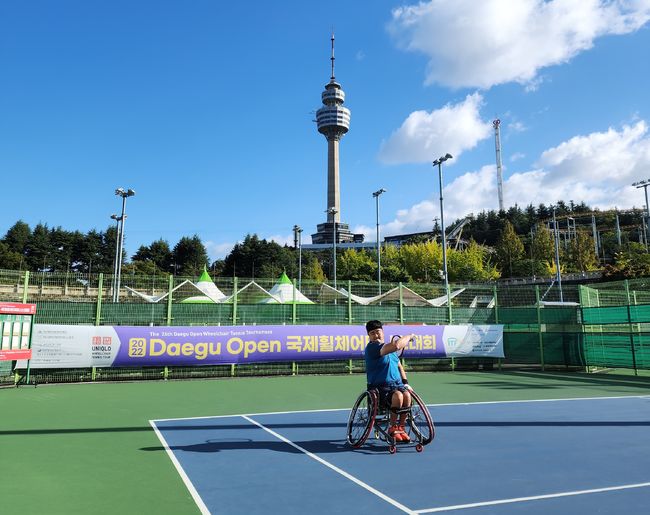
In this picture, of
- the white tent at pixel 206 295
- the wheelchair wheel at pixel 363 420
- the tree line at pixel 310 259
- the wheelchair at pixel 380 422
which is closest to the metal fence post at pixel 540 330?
the white tent at pixel 206 295

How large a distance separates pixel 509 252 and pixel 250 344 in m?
88.4

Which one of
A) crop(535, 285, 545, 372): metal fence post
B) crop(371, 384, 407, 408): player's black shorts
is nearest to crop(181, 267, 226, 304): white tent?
crop(371, 384, 407, 408): player's black shorts

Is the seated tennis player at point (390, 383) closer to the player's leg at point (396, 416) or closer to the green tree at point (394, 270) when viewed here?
the player's leg at point (396, 416)

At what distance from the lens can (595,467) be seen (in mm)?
5426

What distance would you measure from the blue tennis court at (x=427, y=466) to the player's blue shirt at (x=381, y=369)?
88cm

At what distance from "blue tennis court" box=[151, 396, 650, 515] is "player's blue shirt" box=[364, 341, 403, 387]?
0.88 meters

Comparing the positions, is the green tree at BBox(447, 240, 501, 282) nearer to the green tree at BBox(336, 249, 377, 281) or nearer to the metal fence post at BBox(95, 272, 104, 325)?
the green tree at BBox(336, 249, 377, 281)

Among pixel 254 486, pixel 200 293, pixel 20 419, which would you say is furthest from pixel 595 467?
pixel 200 293

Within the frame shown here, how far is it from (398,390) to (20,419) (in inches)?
262

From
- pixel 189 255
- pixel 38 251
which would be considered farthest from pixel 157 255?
pixel 38 251

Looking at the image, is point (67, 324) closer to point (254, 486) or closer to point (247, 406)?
point (247, 406)

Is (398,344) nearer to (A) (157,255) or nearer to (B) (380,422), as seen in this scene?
(B) (380,422)

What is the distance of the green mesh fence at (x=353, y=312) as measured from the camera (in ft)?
45.3

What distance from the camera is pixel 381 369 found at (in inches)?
247
